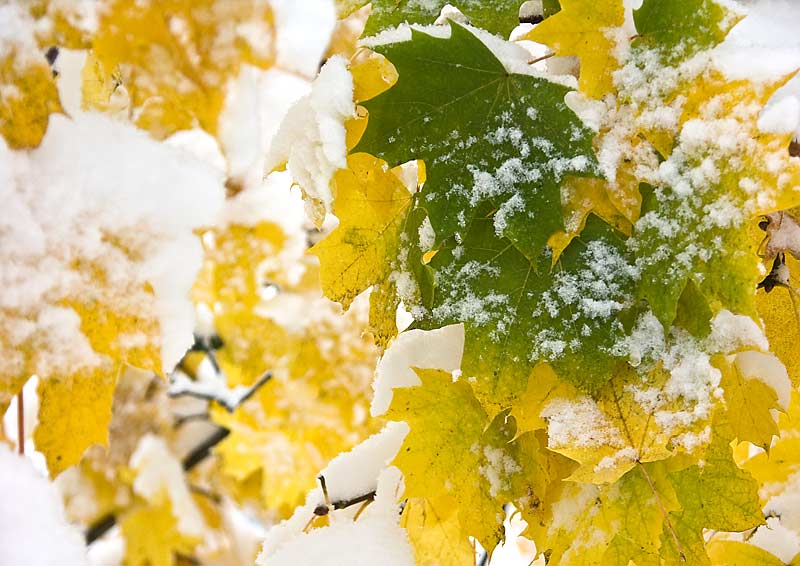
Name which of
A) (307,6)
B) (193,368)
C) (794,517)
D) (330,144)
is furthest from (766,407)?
(193,368)

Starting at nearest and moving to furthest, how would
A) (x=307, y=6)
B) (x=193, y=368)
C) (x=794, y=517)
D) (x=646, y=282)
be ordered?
1. (x=646, y=282)
2. (x=794, y=517)
3. (x=307, y=6)
4. (x=193, y=368)

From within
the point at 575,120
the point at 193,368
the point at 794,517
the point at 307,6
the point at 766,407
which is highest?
the point at 575,120

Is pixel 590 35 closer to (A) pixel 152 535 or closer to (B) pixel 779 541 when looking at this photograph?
(B) pixel 779 541

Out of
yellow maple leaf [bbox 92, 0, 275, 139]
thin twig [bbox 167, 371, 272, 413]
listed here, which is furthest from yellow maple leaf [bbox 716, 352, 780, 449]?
thin twig [bbox 167, 371, 272, 413]

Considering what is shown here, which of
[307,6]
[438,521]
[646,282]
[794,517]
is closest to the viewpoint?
[646,282]

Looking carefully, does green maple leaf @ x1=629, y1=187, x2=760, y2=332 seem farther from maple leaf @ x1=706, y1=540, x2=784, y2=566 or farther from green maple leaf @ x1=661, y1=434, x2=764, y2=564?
maple leaf @ x1=706, y1=540, x2=784, y2=566

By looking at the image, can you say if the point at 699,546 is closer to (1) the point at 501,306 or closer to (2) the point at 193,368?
(1) the point at 501,306

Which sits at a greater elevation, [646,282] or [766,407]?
[646,282]

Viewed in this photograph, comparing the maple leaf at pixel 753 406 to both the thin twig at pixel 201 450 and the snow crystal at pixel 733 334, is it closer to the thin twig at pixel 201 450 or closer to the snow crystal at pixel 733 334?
the snow crystal at pixel 733 334
